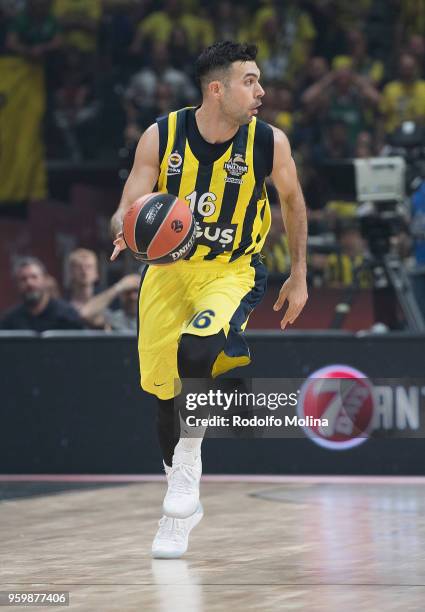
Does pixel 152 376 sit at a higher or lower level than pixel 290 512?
higher

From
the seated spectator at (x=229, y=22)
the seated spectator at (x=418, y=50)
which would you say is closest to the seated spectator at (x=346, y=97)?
the seated spectator at (x=418, y=50)

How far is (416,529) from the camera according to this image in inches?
262

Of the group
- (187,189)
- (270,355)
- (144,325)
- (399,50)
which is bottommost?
(270,355)

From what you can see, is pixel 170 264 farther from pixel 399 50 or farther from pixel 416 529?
pixel 399 50

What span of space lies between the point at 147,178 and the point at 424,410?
364 centimetres

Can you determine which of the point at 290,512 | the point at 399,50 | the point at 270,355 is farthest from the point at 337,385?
the point at 399,50

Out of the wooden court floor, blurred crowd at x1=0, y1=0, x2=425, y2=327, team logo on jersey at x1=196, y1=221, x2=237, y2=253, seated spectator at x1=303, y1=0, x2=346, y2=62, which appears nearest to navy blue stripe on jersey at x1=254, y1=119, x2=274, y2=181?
team logo on jersey at x1=196, y1=221, x2=237, y2=253

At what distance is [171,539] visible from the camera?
5938 millimetres

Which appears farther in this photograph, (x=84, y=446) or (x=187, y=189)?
(x=84, y=446)

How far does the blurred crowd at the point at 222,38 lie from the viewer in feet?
45.7

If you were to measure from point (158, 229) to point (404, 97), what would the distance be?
28.2 feet

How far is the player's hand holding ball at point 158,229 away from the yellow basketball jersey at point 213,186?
0.36m

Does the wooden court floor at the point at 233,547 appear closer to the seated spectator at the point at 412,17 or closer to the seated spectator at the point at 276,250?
the seated spectator at the point at 276,250

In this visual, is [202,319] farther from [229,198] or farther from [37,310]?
[37,310]
